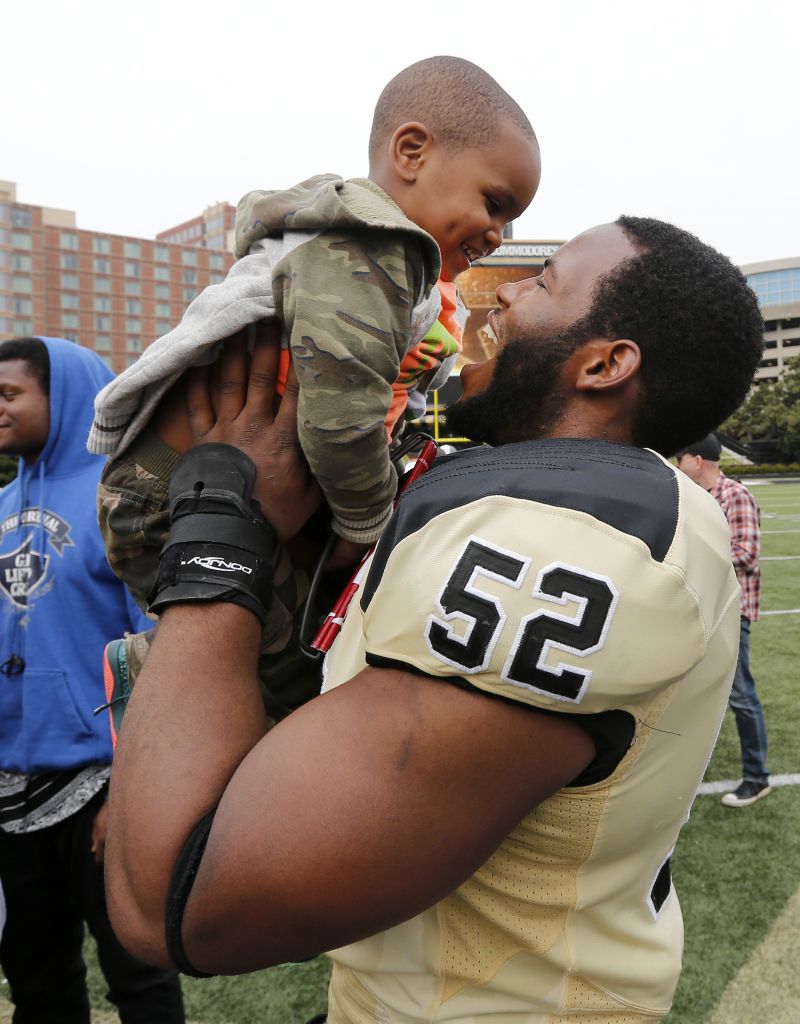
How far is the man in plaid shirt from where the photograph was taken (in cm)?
539

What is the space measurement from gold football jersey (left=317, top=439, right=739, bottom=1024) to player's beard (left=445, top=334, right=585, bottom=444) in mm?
314

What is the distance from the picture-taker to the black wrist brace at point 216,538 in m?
1.31

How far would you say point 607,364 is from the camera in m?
1.56

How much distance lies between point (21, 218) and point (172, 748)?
341 ft

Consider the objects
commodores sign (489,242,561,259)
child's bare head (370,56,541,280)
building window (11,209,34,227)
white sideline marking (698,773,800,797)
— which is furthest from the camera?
building window (11,209,34,227)

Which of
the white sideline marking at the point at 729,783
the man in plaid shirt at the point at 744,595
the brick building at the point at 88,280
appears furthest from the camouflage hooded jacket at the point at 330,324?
the brick building at the point at 88,280

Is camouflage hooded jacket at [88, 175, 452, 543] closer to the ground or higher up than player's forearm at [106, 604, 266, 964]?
higher up

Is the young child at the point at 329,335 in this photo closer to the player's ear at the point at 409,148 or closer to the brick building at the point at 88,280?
the player's ear at the point at 409,148

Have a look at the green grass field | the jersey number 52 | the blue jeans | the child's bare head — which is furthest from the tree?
the jersey number 52

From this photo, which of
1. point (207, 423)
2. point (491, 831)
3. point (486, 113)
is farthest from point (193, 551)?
Answer: point (486, 113)

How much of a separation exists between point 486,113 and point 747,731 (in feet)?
15.1

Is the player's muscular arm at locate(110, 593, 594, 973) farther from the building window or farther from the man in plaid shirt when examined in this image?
the building window

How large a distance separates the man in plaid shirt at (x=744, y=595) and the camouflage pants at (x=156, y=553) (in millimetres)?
3897

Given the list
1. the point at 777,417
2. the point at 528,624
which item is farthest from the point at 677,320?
the point at 777,417
